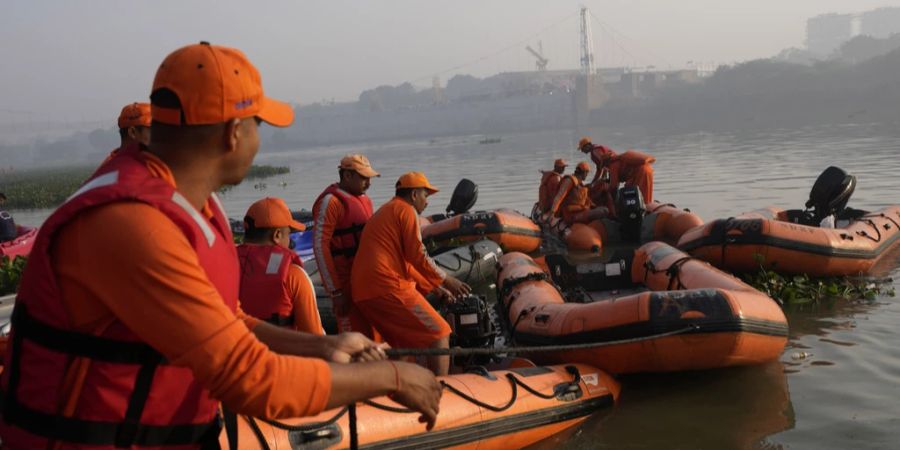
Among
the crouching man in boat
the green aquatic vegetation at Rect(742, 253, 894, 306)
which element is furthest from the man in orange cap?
the crouching man in boat

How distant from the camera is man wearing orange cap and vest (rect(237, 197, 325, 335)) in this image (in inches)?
166

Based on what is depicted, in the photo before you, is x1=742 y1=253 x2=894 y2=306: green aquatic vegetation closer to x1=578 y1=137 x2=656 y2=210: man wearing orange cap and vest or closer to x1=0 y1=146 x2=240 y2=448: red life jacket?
x1=578 y1=137 x2=656 y2=210: man wearing orange cap and vest

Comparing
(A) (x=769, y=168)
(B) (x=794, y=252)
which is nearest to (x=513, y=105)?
(A) (x=769, y=168)

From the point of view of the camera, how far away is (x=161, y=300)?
1.43 metres

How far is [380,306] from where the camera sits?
5.31 m

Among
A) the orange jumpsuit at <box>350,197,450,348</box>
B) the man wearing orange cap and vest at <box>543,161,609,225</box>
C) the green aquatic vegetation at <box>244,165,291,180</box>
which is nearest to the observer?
the orange jumpsuit at <box>350,197,450,348</box>

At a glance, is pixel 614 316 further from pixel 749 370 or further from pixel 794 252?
pixel 794 252

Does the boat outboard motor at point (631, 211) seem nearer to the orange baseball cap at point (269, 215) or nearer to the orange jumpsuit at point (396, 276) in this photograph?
the orange jumpsuit at point (396, 276)

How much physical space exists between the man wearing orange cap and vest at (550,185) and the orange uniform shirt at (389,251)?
7.82m

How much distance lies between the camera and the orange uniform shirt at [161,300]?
4.66ft

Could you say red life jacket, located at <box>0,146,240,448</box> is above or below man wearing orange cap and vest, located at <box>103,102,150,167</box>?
below

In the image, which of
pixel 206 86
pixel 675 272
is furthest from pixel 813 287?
pixel 206 86

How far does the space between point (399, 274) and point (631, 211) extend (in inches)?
291

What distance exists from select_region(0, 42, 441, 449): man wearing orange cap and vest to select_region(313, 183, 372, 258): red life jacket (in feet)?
13.3
